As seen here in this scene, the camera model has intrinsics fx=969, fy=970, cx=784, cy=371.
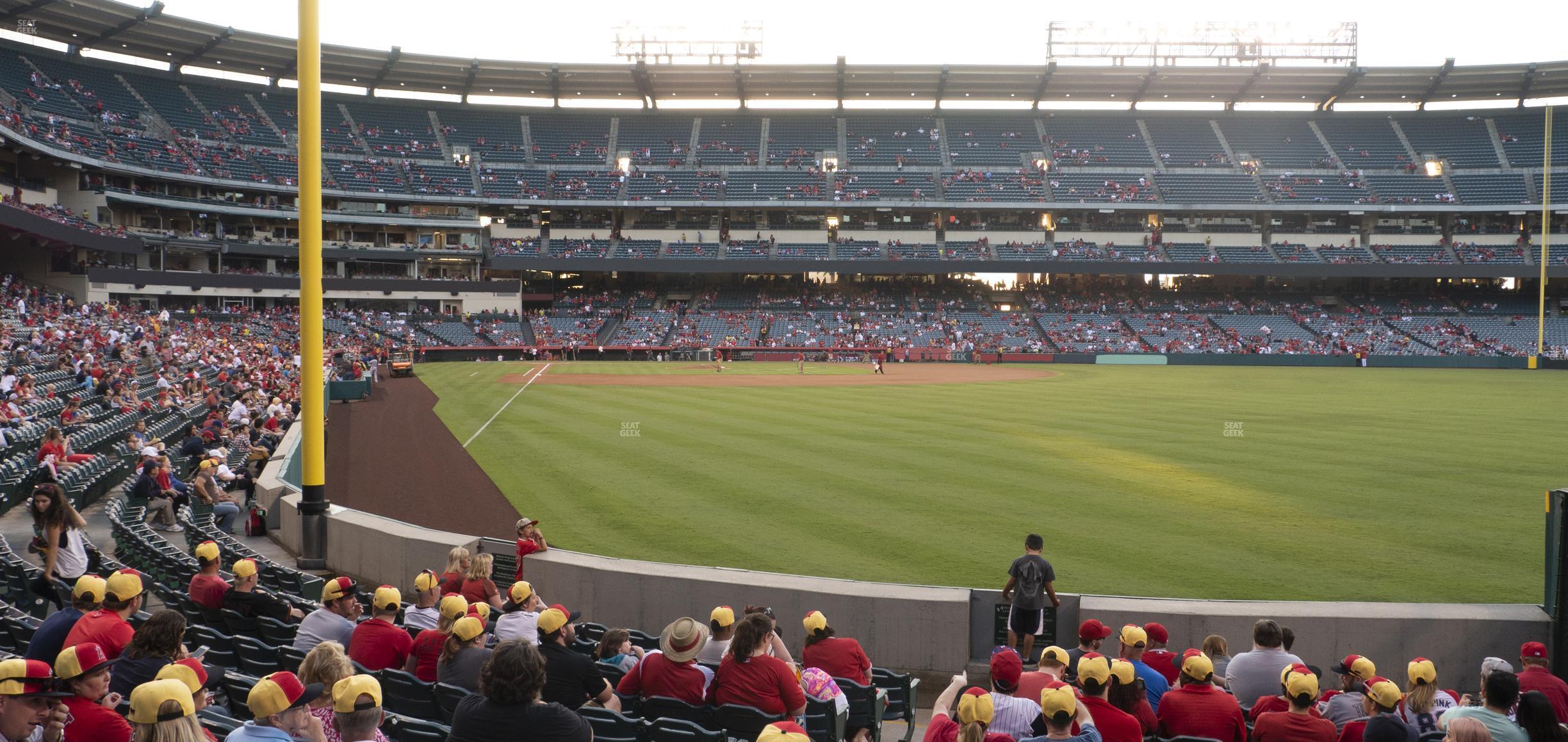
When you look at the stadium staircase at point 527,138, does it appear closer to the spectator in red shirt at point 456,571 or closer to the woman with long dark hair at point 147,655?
the spectator in red shirt at point 456,571

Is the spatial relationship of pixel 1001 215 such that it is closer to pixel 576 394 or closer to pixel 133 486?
pixel 576 394

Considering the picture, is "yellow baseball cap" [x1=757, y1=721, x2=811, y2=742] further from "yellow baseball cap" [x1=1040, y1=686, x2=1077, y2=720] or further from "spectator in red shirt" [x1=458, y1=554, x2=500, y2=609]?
"spectator in red shirt" [x1=458, y1=554, x2=500, y2=609]

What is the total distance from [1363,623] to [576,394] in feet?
109

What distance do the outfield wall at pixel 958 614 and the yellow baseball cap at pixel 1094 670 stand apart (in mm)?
3752

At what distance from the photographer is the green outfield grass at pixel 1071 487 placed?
13242mm

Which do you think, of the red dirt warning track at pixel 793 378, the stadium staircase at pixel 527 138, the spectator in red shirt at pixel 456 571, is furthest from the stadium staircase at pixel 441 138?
the spectator in red shirt at pixel 456 571

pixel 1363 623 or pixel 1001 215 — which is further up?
pixel 1001 215

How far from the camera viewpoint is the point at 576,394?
39.3 meters

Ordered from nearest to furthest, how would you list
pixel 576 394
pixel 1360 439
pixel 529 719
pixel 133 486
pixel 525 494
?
pixel 529 719, pixel 133 486, pixel 525 494, pixel 1360 439, pixel 576 394

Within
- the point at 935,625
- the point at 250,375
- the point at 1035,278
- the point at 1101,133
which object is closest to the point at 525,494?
the point at 935,625

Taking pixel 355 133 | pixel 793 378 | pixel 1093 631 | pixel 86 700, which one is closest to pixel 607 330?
pixel 355 133

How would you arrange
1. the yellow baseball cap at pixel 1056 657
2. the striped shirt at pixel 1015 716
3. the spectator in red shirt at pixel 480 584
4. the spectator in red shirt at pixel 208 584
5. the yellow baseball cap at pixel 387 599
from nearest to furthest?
the striped shirt at pixel 1015 716
the yellow baseball cap at pixel 1056 657
the yellow baseball cap at pixel 387 599
the spectator in red shirt at pixel 208 584
the spectator in red shirt at pixel 480 584

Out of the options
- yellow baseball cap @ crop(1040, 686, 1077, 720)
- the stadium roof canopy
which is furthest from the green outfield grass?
the stadium roof canopy

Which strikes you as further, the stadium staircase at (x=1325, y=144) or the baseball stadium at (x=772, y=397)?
the stadium staircase at (x=1325, y=144)
